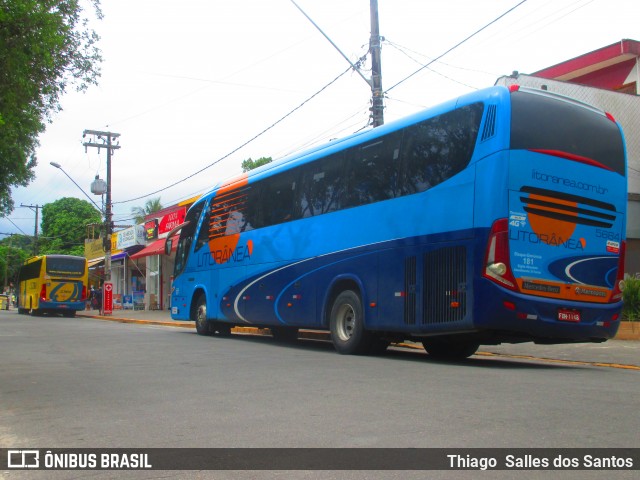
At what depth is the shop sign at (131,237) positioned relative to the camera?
3806cm

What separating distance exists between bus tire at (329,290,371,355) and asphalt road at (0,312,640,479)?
2.00 ft

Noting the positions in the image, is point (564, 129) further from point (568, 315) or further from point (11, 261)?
point (11, 261)

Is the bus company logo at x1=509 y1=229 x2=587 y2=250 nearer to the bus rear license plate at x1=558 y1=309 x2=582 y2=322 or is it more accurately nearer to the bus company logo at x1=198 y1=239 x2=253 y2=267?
the bus rear license plate at x1=558 y1=309 x2=582 y2=322

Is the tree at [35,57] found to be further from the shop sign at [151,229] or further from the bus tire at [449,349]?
the shop sign at [151,229]

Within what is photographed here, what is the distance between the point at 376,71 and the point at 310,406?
11642 mm

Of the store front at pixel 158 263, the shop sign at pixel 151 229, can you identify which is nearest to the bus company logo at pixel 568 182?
the store front at pixel 158 263

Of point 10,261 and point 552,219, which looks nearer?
point 552,219

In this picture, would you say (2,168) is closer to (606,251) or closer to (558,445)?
(606,251)

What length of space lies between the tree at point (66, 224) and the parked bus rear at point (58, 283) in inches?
1624

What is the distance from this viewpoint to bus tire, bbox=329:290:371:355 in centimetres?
1088

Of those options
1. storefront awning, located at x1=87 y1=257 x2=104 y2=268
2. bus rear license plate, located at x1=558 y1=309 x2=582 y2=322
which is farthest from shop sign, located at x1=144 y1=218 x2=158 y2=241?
bus rear license plate, located at x1=558 y1=309 x2=582 y2=322

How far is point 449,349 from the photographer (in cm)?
1149

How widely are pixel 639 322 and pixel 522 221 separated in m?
6.99

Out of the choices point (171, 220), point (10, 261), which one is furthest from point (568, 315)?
point (10, 261)
